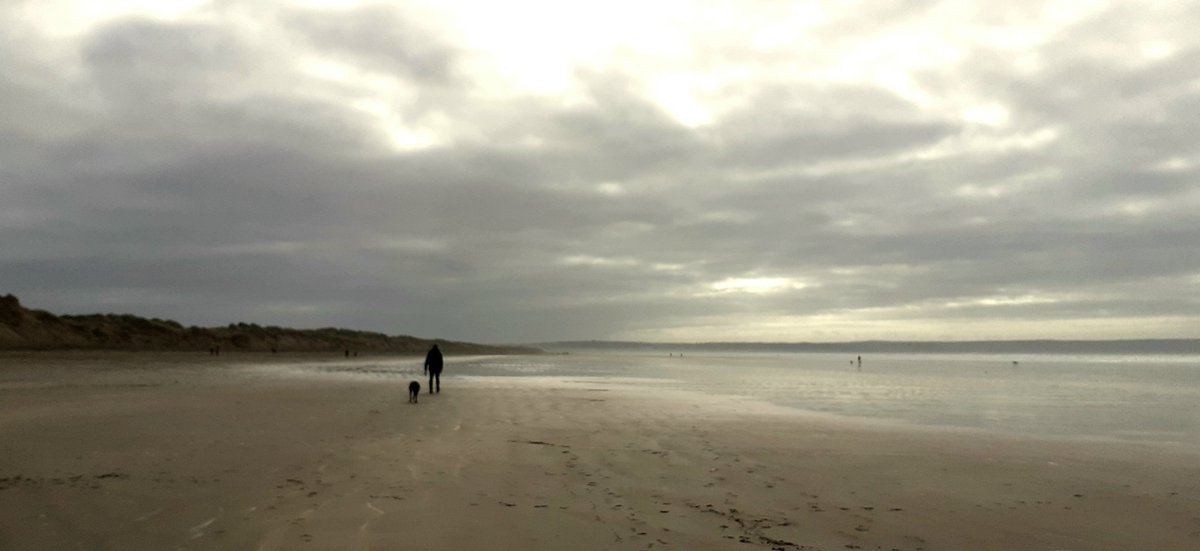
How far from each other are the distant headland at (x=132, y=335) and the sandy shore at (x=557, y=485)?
51.0 m

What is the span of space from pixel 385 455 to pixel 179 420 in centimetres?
731

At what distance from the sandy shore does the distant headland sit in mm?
50995

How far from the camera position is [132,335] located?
228ft

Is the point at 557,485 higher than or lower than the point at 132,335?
lower

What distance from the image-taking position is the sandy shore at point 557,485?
24.1 feet

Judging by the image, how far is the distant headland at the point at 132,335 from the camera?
58344 millimetres

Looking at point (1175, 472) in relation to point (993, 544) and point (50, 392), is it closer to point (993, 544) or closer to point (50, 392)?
point (993, 544)

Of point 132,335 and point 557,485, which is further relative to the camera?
point 132,335

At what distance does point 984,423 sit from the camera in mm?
19234

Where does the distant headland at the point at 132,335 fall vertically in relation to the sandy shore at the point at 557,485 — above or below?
above

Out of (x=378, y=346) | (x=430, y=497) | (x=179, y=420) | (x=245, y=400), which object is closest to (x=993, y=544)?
(x=430, y=497)

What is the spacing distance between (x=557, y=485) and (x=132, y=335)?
7460cm

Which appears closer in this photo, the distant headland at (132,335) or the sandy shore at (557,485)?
the sandy shore at (557,485)

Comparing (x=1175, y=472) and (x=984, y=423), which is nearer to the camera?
(x=1175, y=472)
